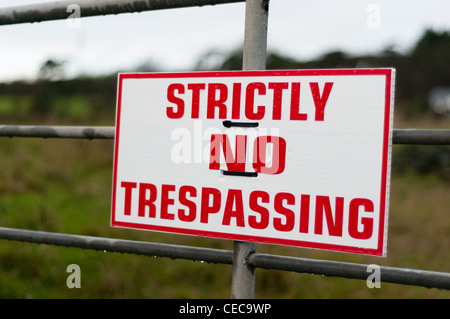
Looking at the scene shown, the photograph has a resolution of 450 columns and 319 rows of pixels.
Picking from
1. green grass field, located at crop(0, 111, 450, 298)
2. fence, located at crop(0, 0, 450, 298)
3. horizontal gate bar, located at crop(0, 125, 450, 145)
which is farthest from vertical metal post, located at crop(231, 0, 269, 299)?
green grass field, located at crop(0, 111, 450, 298)

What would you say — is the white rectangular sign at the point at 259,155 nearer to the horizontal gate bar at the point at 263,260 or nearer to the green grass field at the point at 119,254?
the horizontal gate bar at the point at 263,260

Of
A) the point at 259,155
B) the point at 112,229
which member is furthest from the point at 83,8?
the point at 112,229

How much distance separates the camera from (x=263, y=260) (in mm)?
1021

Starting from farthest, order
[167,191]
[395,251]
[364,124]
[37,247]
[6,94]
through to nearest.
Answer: [6,94] → [395,251] → [37,247] → [167,191] → [364,124]

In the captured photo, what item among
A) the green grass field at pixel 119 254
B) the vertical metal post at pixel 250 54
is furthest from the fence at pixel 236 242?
the green grass field at pixel 119 254

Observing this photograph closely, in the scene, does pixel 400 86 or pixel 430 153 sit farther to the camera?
pixel 400 86

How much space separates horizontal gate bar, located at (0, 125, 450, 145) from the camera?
890mm

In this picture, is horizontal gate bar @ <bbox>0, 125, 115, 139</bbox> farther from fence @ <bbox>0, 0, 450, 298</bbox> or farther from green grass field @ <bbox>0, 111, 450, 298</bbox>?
green grass field @ <bbox>0, 111, 450, 298</bbox>

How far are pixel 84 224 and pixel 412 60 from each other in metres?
12.6

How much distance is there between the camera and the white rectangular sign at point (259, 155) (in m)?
0.93

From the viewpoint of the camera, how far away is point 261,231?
1001mm

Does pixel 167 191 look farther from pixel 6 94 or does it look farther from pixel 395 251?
pixel 6 94

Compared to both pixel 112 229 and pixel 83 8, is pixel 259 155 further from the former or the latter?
pixel 112 229
